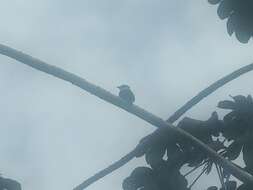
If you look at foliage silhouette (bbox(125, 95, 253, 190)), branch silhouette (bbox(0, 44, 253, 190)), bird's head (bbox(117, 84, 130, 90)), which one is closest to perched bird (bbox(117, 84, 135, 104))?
bird's head (bbox(117, 84, 130, 90))

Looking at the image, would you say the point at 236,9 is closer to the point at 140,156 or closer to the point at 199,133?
the point at 199,133

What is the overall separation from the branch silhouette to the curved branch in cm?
15

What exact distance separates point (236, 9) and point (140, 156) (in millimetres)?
1298

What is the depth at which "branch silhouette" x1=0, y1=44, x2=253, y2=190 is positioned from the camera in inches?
140

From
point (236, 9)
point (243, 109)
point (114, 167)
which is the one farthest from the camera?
point (243, 109)

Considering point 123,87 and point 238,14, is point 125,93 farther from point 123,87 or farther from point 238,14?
point 238,14

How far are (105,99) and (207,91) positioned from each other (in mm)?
712

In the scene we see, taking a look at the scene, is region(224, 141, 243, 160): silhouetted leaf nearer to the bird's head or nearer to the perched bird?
the perched bird

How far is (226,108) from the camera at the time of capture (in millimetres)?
4445

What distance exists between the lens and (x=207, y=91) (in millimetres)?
3812

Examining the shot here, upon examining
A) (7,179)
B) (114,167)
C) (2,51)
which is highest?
(2,51)

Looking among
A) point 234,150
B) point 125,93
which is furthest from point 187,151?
point 125,93

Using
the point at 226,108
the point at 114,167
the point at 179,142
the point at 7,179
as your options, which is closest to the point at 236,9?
the point at 226,108

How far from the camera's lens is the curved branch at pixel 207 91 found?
12.3 ft
